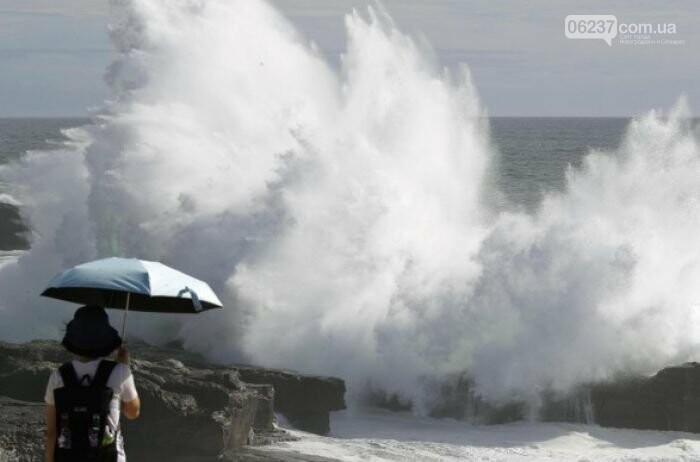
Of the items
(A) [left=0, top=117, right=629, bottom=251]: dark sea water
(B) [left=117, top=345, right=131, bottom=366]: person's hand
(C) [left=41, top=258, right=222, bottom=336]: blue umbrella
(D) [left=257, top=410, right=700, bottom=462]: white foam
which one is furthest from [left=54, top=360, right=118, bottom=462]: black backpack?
(A) [left=0, top=117, right=629, bottom=251]: dark sea water

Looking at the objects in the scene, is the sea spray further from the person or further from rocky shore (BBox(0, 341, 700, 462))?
the person

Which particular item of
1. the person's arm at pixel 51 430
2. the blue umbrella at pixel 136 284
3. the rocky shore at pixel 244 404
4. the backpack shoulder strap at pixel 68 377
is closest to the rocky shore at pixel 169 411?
the rocky shore at pixel 244 404

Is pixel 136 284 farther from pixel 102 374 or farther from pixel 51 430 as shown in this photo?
pixel 51 430

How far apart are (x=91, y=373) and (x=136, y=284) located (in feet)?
2.17

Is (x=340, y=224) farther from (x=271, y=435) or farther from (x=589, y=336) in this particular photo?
(x=271, y=435)

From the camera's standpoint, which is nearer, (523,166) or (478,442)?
(478,442)

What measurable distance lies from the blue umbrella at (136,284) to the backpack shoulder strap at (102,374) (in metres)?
0.56

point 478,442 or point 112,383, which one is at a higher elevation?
point 478,442

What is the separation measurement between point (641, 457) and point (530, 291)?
4.54m

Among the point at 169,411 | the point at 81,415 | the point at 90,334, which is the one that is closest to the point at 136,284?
the point at 90,334

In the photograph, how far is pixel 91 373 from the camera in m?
6.32

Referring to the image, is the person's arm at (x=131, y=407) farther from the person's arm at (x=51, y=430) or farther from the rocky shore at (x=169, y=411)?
the rocky shore at (x=169, y=411)

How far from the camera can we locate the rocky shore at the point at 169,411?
12.2m

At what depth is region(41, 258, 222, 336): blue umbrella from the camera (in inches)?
268
